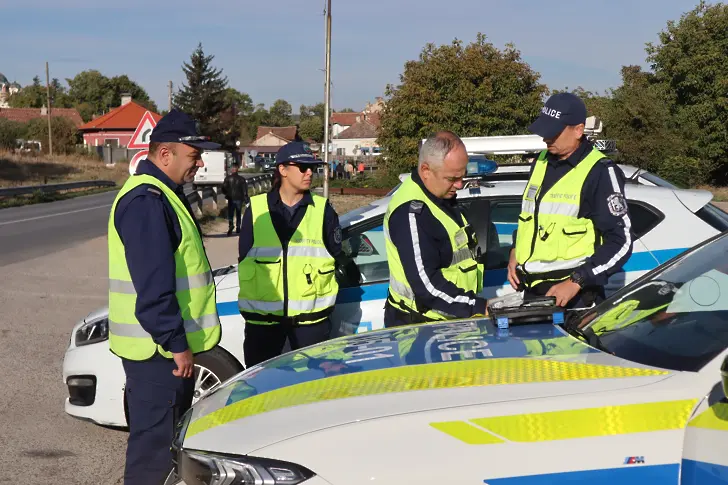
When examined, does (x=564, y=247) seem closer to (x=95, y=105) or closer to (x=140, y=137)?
(x=140, y=137)

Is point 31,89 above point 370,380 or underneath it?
above

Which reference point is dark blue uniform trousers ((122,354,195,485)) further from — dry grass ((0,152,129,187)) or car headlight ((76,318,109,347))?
dry grass ((0,152,129,187))

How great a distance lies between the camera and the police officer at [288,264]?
4.19 meters

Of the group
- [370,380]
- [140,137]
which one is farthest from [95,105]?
[370,380]

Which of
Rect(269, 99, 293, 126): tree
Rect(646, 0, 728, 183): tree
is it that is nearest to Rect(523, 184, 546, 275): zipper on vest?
Rect(646, 0, 728, 183): tree

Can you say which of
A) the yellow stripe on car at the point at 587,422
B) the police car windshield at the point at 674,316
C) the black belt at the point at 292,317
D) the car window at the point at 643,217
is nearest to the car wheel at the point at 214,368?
the black belt at the point at 292,317

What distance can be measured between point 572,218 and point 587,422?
1.90m

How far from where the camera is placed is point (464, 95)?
24625 millimetres

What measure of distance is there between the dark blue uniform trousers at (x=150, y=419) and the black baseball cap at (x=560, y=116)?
2104mm

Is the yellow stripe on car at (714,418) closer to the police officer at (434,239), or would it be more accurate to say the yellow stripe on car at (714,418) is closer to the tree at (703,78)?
the police officer at (434,239)

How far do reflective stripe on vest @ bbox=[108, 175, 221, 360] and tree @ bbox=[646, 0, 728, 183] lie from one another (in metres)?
38.0

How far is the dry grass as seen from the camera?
44.1 metres

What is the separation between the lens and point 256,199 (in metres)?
4.32

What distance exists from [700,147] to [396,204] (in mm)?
37871
